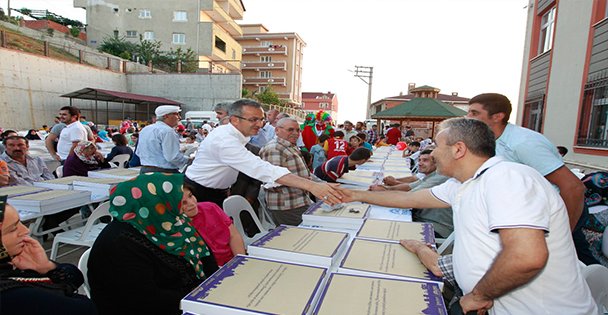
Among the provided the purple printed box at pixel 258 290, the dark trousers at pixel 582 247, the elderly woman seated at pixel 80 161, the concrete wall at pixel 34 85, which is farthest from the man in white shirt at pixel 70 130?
the concrete wall at pixel 34 85

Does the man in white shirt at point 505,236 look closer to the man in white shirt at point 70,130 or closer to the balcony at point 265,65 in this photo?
the man in white shirt at point 70,130

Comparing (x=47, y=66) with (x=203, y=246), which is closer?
(x=203, y=246)

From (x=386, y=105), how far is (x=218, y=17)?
950 inches

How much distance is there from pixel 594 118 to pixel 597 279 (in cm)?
736

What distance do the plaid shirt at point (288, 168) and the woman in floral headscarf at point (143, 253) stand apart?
1.46 metres

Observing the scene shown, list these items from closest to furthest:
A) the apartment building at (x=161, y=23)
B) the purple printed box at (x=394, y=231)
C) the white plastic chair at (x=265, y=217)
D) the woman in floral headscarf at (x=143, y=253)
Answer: the woman in floral headscarf at (x=143, y=253) < the purple printed box at (x=394, y=231) < the white plastic chair at (x=265, y=217) < the apartment building at (x=161, y=23)

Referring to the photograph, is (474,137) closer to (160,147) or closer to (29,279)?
(29,279)

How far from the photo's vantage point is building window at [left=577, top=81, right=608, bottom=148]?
663 centimetres

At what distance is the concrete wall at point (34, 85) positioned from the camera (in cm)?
1656

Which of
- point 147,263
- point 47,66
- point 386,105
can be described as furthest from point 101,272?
point 386,105

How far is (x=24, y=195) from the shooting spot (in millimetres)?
2730

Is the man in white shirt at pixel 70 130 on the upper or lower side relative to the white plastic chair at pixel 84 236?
upper

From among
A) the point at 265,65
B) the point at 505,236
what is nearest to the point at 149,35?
the point at 265,65

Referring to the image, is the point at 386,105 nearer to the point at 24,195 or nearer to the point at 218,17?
the point at 218,17
